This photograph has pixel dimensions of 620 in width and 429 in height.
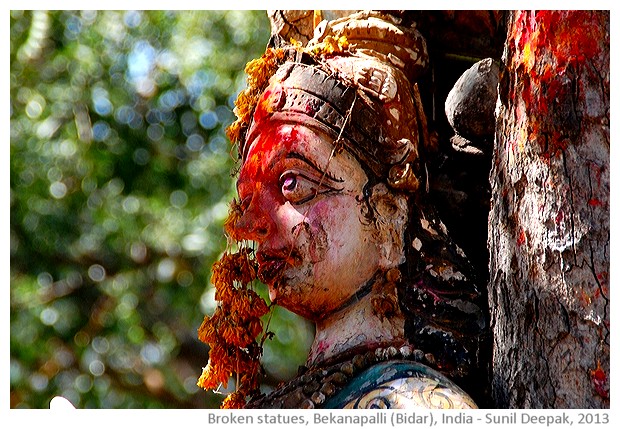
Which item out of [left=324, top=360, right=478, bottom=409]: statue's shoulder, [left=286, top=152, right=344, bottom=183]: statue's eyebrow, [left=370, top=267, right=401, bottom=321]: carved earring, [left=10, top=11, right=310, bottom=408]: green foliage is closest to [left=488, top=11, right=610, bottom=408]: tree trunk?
[left=324, top=360, right=478, bottom=409]: statue's shoulder

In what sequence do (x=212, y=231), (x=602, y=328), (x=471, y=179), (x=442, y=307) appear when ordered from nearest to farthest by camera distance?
1. (x=602, y=328)
2. (x=442, y=307)
3. (x=471, y=179)
4. (x=212, y=231)

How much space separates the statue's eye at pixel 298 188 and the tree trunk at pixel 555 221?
558mm

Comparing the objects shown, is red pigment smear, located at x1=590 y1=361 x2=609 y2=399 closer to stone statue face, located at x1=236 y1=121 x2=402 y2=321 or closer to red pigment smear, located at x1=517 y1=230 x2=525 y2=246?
red pigment smear, located at x1=517 y1=230 x2=525 y2=246

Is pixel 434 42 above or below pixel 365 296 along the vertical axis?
above

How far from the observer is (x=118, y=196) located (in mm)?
7898

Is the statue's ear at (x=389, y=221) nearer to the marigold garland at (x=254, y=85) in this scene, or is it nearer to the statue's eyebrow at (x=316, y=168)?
the statue's eyebrow at (x=316, y=168)

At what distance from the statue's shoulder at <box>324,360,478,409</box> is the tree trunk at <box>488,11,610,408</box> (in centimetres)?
15

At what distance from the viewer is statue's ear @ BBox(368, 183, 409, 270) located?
3.44m

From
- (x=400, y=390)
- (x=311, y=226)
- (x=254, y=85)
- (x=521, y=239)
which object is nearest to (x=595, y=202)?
(x=521, y=239)

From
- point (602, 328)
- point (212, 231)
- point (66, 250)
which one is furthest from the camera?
point (66, 250)

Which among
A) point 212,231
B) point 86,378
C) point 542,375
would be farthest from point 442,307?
point 86,378

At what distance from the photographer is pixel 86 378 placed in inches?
305

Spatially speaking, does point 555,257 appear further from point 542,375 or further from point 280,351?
point 280,351

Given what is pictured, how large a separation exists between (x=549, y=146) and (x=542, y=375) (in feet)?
1.89
